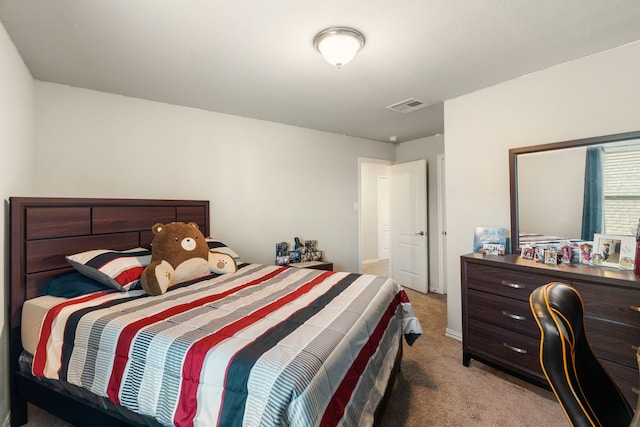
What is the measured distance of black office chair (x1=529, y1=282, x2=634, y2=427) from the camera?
82 centimetres

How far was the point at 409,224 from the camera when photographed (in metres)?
4.55

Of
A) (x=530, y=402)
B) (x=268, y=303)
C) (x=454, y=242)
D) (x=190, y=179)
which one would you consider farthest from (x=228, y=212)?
(x=530, y=402)

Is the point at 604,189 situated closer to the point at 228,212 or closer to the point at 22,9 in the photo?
the point at 228,212

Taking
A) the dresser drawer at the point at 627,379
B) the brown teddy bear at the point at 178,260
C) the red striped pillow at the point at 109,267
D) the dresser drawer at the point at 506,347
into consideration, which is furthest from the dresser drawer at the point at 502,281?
the red striped pillow at the point at 109,267

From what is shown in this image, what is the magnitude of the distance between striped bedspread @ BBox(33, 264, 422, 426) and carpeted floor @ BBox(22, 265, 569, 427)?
0.36 meters

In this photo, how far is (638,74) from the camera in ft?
6.29

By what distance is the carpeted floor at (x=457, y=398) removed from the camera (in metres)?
1.79

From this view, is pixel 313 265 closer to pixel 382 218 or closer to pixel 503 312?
pixel 503 312

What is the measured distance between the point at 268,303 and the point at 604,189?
2376 millimetres

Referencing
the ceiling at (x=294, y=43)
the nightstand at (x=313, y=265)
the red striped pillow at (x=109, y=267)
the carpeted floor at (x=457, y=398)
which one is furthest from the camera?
the nightstand at (x=313, y=265)

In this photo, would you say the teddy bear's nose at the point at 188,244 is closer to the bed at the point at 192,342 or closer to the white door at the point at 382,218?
the bed at the point at 192,342

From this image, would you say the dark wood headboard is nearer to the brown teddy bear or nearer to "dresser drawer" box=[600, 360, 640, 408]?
the brown teddy bear

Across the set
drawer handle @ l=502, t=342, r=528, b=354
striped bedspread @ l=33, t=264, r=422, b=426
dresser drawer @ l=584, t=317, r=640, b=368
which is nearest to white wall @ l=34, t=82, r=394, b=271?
striped bedspread @ l=33, t=264, r=422, b=426

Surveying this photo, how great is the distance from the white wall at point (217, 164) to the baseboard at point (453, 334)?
1.71 meters
